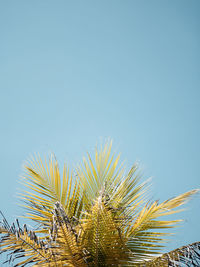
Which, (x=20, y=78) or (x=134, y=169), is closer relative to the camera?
(x=134, y=169)

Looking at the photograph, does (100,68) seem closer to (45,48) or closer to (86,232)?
(45,48)

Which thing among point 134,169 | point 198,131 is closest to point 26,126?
point 198,131

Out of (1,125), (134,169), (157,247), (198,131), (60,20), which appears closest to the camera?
(157,247)

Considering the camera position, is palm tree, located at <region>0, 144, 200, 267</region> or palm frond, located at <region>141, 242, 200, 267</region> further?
palm tree, located at <region>0, 144, 200, 267</region>

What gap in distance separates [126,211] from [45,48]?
6492cm

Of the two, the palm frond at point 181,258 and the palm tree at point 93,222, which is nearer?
the palm frond at point 181,258

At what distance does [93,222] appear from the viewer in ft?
12.3

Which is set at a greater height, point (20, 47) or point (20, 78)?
point (20, 47)

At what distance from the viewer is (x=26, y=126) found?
6062 centimetres

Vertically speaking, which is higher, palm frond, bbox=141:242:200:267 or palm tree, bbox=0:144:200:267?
palm tree, bbox=0:144:200:267

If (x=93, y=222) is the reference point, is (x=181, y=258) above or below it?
below

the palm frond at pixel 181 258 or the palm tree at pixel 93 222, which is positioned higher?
the palm tree at pixel 93 222

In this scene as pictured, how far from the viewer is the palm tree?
3.53 meters

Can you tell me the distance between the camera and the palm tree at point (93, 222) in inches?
139
